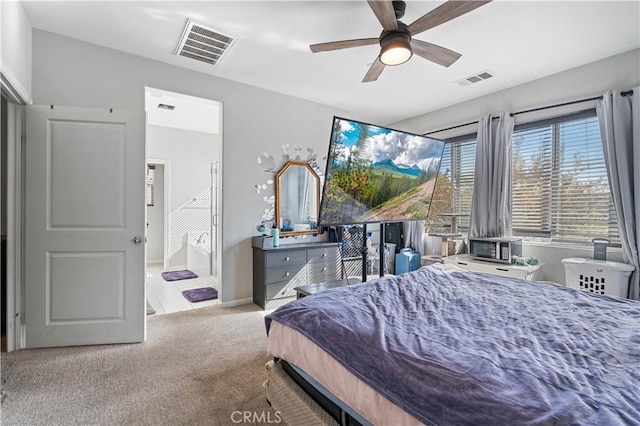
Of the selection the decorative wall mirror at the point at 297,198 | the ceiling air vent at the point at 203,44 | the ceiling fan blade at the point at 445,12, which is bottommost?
the decorative wall mirror at the point at 297,198

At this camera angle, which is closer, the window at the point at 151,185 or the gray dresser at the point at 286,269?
the gray dresser at the point at 286,269

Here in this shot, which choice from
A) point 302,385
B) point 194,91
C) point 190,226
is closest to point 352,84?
point 194,91

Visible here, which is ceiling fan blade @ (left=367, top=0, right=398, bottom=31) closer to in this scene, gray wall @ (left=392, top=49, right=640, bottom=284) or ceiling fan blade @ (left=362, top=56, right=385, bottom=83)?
ceiling fan blade @ (left=362, top=56, right=385, bottom=83)

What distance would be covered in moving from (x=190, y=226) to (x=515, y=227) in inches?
224

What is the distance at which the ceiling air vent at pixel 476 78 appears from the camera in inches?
131

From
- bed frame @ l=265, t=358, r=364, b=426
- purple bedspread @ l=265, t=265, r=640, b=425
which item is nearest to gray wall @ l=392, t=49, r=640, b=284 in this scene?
purple bedspread @ l=265, t=265, r=640, b=425

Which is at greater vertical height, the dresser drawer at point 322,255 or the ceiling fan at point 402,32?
the ceiling fan at point 402,32

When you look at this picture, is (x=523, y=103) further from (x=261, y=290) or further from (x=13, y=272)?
(x=13, y=272)

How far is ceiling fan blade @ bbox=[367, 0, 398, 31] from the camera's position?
5.77ft

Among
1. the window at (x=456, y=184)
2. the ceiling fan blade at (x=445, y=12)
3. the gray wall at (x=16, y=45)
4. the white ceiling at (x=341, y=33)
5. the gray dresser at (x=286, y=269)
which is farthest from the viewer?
the window at (x=456, y=184)

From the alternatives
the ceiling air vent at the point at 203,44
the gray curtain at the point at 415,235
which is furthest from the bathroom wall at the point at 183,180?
the gray curtain at the point at 415,235

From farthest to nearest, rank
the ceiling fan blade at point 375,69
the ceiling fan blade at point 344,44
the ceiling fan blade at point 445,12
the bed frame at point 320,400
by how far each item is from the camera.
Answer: the ceiling fan blade at point 375,69, the ceiling fan blade at point 344,44, the ceiling fan blade at point 445,12, the bed frame at point 320,400

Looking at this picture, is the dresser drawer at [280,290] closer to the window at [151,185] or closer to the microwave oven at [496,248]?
the microwave oven at [496,248]

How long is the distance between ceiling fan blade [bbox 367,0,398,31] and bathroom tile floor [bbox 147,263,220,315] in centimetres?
329
